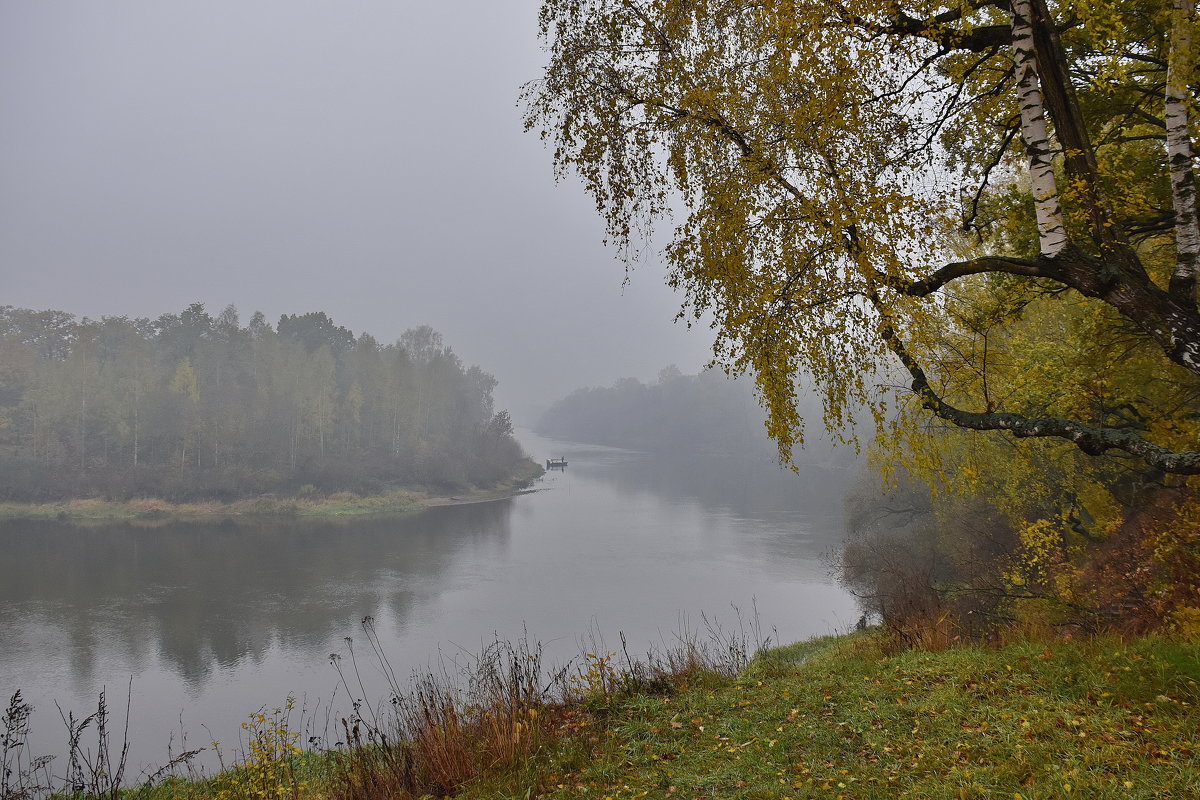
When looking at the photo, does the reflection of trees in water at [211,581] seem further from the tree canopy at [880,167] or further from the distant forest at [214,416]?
the tree canopy at [880,167]

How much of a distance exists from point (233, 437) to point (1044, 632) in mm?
52836

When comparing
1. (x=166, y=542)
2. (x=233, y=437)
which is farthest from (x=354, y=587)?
(x=233, y=437)

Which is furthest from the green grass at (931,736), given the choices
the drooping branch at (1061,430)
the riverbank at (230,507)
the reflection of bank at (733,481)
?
the riverbank at (230,507)

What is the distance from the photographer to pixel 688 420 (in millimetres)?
108250

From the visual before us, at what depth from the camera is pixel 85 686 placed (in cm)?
1602

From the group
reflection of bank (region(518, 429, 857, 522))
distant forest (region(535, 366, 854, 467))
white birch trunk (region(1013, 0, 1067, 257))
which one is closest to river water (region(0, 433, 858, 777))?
reflection of bank (region(518, 429, 857, 522))

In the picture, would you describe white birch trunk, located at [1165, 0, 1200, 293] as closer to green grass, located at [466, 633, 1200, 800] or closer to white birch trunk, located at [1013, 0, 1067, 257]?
white birch trunk, located at [1013, 0, 1067, 257]

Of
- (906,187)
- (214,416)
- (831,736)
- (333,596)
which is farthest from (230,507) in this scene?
(906,187)

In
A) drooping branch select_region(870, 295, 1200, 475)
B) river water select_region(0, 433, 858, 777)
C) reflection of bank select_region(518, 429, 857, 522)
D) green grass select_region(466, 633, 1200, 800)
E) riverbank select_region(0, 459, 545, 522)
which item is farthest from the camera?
reflection of bank select_region(518, 429, 857, 522)

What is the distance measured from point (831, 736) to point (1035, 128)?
4599mm

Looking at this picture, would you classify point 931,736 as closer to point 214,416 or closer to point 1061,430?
point 1061,430

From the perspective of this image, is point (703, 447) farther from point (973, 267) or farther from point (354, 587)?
point (973, 267)

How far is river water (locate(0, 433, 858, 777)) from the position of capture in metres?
16.2

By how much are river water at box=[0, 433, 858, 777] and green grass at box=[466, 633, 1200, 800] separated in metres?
5.45
